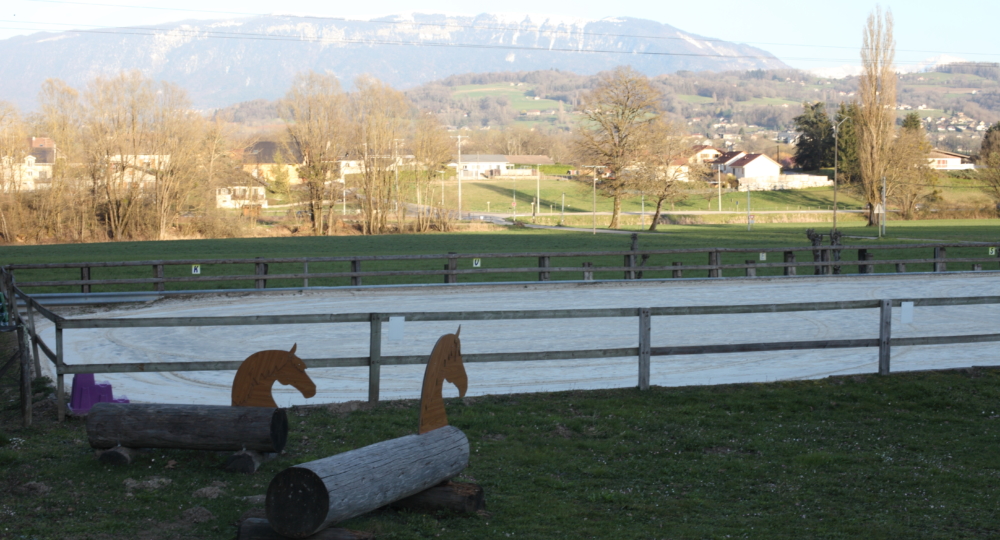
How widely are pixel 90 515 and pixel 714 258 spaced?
2063cm

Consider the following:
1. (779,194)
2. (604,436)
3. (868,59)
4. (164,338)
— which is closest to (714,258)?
(164,338)

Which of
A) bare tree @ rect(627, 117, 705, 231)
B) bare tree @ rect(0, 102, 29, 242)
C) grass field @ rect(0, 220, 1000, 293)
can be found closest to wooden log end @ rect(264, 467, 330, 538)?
grass field @ rect(0, 220, 1000, 293)

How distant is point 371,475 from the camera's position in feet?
16.0

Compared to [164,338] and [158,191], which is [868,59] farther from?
[164,338]

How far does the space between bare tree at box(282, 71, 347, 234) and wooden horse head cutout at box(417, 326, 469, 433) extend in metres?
57.6

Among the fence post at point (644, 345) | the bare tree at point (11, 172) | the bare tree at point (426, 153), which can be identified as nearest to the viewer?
the fence post at point (644, 345)

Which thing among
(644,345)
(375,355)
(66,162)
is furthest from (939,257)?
(66,162)

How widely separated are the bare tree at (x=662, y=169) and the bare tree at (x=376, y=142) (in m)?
18.8

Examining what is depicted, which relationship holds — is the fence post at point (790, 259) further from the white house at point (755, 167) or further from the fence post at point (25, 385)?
the white house at point (755, 167)

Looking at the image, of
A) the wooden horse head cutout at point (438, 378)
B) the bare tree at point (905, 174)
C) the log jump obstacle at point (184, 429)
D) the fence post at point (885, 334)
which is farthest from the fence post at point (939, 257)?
the bare tree at point (905, 174)

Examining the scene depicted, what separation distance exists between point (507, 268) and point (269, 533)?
1853 cm

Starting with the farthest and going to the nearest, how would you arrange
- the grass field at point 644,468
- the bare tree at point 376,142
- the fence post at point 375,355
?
the bare tree at point 376,142, the fence post at point 375,355, the grass field at point 644,468

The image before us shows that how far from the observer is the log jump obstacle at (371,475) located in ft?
15.1

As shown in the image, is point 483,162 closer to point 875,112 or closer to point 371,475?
point 875,112
